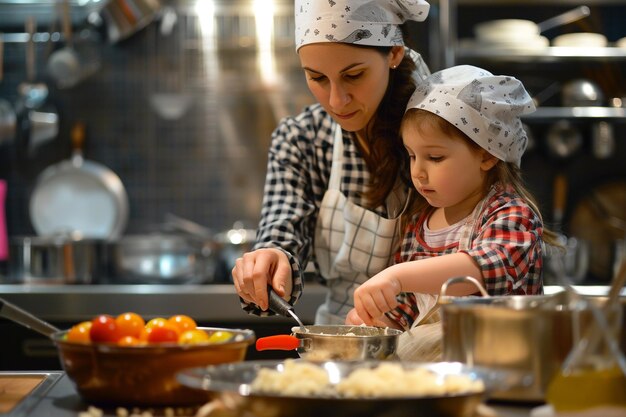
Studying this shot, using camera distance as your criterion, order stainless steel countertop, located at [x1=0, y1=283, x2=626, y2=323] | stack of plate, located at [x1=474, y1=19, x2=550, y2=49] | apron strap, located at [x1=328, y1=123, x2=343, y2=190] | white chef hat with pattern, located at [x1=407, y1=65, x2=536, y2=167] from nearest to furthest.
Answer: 1. white chef hat with pattern, located at [x1=407, y1=65, x2=536, y2=167]
2. apron strap, located at [x1=328, y1=123, x2=343, y2=190]
3. stainless steel countertop, located at [x1=0, y1=283, x2=626, y2=323]
4. stack of plate, located at [x1=474, y1=19, x2=550, y2=49]

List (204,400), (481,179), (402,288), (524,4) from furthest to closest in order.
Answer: (524,4), (481,179), (402,288), (204,400)

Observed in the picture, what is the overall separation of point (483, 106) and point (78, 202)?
93.6 inches

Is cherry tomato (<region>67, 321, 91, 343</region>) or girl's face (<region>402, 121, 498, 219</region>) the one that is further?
girl's face (<region>402, 121, 498, 219</region>)

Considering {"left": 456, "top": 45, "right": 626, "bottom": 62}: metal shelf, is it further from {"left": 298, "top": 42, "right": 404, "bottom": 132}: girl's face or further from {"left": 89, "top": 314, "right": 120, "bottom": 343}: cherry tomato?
{"left": 89, "top": 314, "right": 120, "bottom": 343}: cherry tomato

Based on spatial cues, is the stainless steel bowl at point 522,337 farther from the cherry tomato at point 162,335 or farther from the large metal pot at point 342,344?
the cherry tomato at point 162,335

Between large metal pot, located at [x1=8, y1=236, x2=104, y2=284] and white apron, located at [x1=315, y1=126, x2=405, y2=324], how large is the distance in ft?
4.83

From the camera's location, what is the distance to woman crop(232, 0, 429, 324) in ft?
4.90

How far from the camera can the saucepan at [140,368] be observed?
1.05m

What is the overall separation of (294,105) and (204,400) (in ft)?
8.46

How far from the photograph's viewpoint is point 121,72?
3.61 meters

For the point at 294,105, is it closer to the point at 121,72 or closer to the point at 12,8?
the point at 121,72

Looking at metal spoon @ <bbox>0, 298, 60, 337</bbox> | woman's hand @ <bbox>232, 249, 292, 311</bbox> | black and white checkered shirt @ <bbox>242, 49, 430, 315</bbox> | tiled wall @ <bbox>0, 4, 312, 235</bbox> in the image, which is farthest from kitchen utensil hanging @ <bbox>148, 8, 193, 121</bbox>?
metal spoon @ <bbox>0, 298, 60, 337</bbox>

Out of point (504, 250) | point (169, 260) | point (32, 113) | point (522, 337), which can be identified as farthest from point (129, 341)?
point (32, 113)

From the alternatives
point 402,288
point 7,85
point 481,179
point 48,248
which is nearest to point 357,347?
point 402,288
